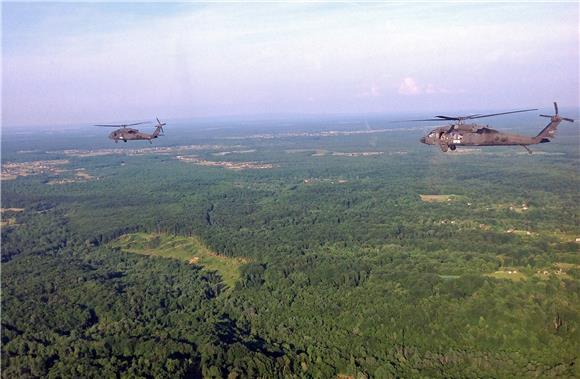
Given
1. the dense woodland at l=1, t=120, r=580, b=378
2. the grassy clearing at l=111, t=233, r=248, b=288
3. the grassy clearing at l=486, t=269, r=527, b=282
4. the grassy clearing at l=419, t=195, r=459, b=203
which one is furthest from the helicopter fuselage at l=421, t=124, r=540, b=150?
the grassy clearing at l=419, t=195, r=459, b=203

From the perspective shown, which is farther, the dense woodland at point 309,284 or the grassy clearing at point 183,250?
the grassy clearing at point 183,250

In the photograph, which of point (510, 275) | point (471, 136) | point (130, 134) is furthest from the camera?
point (510, 275)

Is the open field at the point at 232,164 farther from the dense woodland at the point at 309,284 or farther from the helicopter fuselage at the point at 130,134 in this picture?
the helicopter fuselage at the point at 130,134

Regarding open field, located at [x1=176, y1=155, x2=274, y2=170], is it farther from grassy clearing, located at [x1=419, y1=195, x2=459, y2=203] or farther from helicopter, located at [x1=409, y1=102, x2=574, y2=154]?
helicopter, located at [x1=409, y1=102, x2=574, y2=154]

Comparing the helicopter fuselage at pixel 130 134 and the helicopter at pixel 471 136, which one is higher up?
the helicopter fuselage at pixel 130 134

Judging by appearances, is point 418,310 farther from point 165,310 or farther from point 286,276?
point 165,310

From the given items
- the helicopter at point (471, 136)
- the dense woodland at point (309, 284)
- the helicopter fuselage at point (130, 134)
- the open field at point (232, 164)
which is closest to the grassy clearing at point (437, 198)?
the dense woodland at point (309, 284)

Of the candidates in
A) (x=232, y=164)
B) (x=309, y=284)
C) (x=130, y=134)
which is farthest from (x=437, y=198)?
(x=232, y=164)

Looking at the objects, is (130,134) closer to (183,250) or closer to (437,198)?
(183,250)
